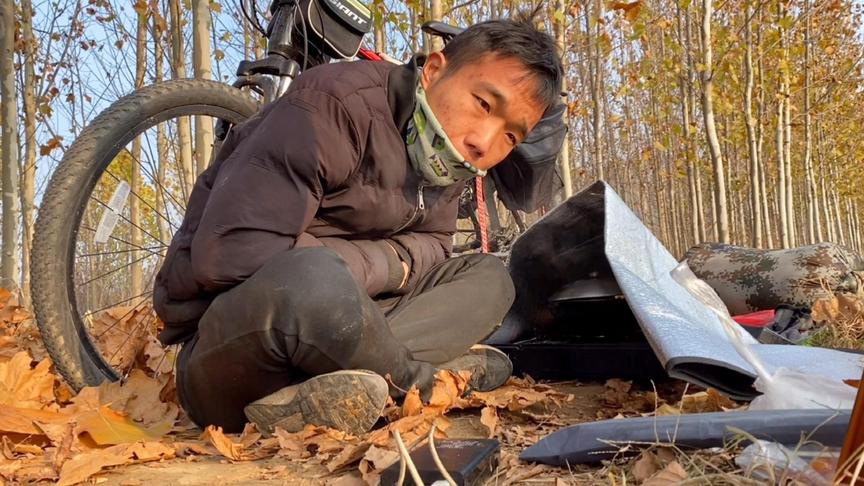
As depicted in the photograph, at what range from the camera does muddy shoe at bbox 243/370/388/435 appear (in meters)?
1.47

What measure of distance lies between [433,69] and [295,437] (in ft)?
3.43

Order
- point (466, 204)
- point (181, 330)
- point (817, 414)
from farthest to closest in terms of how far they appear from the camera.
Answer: point (466, 204), point (181, 330), point (817, 414)

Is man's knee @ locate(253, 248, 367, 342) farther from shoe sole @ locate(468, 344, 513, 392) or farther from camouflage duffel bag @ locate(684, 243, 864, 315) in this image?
Answer: camouflage duffel bag @ locate(684, 243, 864, 315)

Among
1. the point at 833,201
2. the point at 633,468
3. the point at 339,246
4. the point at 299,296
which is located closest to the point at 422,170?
the point at 339,246

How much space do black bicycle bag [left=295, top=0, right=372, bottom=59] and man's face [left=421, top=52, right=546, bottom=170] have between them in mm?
692

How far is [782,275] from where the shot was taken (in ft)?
8.57

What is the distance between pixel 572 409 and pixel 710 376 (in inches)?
18.7

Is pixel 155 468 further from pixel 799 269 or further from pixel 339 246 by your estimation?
pixel 799 269

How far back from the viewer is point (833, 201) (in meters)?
20.3

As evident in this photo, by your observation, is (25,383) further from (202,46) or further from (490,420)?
(202,46)

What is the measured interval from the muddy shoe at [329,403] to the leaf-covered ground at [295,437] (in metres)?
0.04

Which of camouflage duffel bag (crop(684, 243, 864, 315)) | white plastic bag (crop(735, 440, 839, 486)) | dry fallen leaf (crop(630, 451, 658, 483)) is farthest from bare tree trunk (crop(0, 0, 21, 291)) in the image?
white plastic bag (crop(735, 440, 839, 486))

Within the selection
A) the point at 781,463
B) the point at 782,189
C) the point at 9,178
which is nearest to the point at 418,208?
the point at 781,463

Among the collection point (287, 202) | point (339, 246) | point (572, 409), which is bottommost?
point (572, 409)
